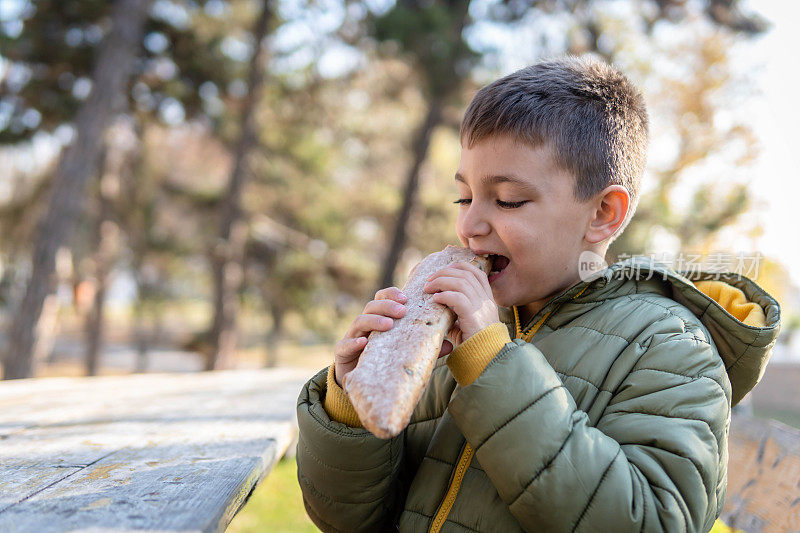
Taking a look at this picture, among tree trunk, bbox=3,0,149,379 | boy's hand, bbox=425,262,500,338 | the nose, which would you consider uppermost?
the nose

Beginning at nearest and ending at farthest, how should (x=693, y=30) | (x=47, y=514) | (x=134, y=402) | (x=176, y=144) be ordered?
(x=47, y=514)
(x=134, y=402)
(x=693, y=30)
(x=176, y=144)

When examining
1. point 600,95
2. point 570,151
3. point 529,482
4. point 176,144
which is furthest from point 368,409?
point 176,144

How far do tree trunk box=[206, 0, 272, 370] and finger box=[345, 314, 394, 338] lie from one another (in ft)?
28.3

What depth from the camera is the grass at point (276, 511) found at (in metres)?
4.08

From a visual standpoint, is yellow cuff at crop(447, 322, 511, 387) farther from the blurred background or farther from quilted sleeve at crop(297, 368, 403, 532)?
the blurred background

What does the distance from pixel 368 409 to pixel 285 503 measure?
12.5ft

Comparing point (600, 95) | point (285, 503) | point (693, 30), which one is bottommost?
point (285, 503)

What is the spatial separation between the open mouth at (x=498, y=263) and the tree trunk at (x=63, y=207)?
279 inches

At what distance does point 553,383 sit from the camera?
1371 mm

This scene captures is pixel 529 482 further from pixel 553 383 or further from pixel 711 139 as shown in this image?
pixel 711 139

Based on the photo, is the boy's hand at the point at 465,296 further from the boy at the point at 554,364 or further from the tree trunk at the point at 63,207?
the tree trunk at the point at 63,207

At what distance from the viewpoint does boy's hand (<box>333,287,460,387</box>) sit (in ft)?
4.89

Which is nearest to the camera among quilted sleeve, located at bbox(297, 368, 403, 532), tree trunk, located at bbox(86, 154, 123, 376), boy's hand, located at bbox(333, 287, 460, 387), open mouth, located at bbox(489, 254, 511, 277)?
boy's hand, located at bbox(333, 287, 460, 387)

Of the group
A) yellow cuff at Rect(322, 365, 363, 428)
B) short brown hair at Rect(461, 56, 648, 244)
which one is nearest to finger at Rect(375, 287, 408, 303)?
yellow cuff at Rect(322, 365, 363, 428)
